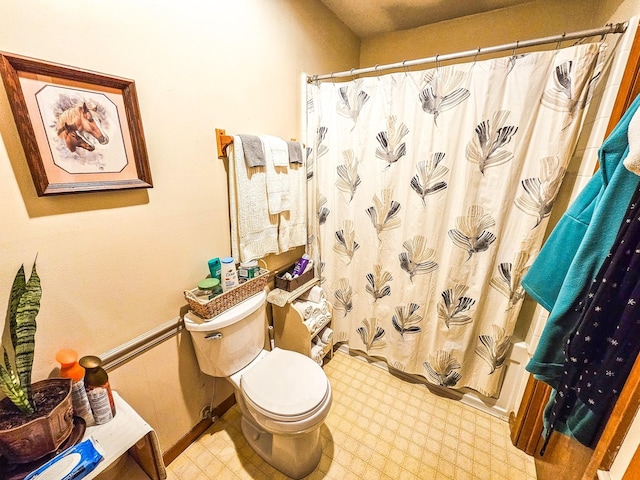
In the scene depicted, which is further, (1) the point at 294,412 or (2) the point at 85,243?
(1) the point at 294,412

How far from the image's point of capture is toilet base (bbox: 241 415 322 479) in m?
1.19

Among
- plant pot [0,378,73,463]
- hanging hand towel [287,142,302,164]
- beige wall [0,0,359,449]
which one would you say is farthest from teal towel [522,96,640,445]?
plant pot [0,378,73,463]

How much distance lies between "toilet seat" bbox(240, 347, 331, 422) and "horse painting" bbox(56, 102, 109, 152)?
110cm

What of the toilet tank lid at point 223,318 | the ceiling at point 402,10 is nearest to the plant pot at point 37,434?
the toilet tank lid at point 223,318

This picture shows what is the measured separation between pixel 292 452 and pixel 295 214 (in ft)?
3.93

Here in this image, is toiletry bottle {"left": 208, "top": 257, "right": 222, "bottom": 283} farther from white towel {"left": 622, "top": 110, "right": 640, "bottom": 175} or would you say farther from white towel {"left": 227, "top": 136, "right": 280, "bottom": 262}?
white towel {"left": 622, "top": 110, "right": 640, "bottom": 175}

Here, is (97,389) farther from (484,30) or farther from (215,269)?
(484,30)

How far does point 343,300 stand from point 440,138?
3.83 feet

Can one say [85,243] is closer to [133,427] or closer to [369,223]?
[133,427]

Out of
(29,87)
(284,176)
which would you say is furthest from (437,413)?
(29,87)

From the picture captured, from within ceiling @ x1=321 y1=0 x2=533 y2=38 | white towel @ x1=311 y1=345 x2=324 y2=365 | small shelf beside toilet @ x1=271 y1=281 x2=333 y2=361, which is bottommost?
white towel @ x1=311 y1=345 x2=324 y2=365

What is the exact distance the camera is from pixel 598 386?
26.8 inches

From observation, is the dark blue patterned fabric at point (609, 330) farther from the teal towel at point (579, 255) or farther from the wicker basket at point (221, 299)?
the wicker basket at point (221, 299)

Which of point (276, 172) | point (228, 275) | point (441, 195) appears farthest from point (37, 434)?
point (441, 195)
